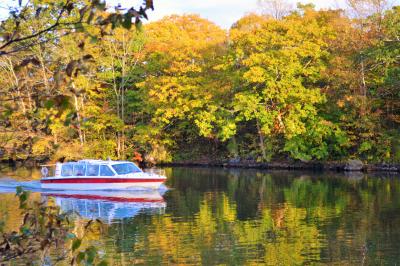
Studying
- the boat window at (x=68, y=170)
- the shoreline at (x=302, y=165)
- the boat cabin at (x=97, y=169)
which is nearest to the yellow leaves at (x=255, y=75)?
the shoreline at (x=302, y=165)

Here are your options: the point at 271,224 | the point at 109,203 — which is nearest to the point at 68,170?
the point at 109,203

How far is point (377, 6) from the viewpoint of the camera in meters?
37.6

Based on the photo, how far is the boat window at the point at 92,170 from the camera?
29031 millimetres

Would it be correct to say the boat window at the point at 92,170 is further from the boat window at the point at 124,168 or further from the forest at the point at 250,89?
the forest at the point at 250,89

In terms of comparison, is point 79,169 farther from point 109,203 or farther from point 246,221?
point 246,221

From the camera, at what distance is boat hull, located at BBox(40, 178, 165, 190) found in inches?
1085

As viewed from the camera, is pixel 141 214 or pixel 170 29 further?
pixel 170 29

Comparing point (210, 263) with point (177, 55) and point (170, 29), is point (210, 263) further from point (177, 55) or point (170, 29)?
point (170, 29)

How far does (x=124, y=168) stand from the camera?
94.6ft

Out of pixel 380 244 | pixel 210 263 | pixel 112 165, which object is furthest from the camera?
pixel 112 165

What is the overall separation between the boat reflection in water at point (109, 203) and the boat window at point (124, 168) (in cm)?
108

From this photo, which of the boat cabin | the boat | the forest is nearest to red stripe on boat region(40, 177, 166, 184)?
the boat

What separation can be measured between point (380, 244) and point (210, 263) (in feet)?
14.4

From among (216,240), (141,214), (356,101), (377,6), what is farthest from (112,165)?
(377,6)
